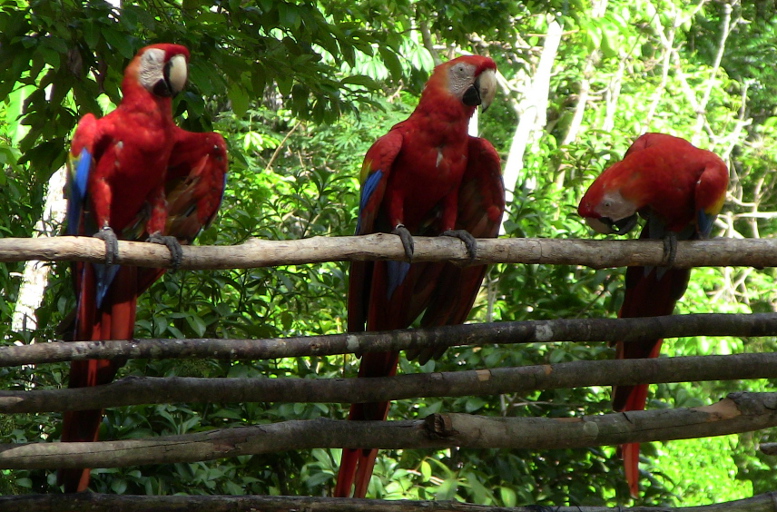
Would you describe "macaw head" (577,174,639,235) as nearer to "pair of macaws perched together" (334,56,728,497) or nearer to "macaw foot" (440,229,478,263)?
"pair of macaws perched together" (334,56,728,497)

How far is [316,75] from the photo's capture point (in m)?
2.47

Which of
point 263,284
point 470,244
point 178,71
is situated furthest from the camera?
point 263,284

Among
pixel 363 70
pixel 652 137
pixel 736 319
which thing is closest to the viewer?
pixel 736 319

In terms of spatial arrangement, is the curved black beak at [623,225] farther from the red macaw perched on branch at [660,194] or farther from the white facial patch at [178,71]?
the white facial patch at [178,71]

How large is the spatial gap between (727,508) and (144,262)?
56.1 inches

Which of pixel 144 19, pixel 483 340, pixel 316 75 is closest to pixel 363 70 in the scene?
pixel 316 75

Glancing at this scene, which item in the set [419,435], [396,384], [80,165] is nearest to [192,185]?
[80,165]

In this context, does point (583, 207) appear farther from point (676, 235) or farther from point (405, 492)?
point (405, 492)

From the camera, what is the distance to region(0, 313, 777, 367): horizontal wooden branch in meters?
1.62

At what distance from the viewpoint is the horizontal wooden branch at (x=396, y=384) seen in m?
1.66

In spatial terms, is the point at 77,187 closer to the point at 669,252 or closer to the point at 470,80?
the point at 470,80

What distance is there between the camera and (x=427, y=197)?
2090 mm

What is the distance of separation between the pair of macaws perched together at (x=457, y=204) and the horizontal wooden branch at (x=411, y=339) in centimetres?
16

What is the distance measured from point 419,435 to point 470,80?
94 centimetres
